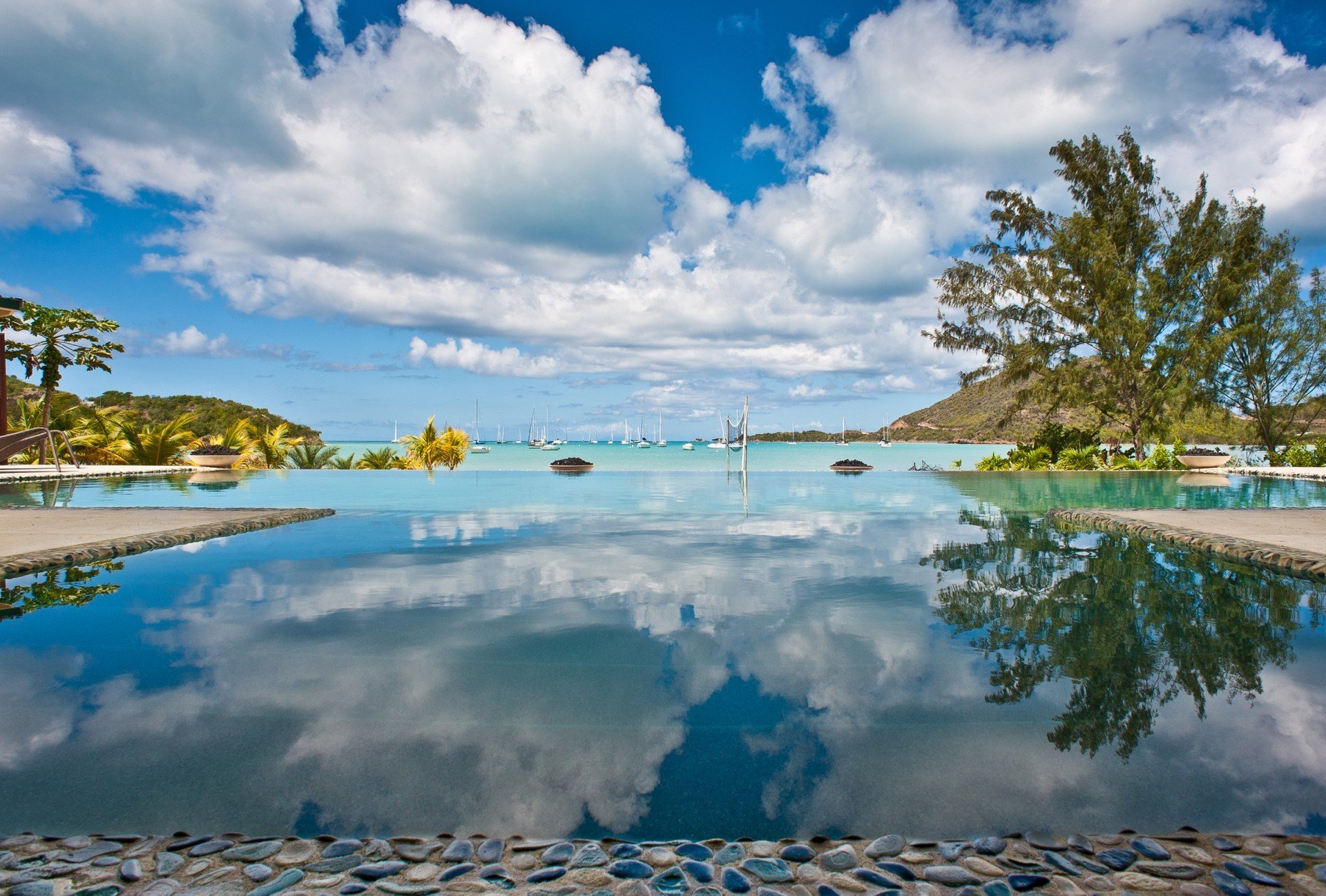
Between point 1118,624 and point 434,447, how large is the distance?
2258 cm

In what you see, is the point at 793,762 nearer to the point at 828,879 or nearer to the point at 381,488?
the point at 828,879

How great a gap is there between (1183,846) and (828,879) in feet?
3.63

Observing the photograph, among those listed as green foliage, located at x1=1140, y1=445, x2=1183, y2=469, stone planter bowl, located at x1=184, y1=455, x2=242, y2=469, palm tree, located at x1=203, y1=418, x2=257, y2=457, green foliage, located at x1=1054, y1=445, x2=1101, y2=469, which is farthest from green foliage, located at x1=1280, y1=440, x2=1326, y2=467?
palm tree, located at x1=203, y1=418, x2=257, y2=457

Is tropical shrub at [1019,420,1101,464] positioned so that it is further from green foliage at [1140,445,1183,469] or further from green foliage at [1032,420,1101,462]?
green foliage at [1140,445,1183,469]

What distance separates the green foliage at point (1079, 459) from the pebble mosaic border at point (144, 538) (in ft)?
71.7

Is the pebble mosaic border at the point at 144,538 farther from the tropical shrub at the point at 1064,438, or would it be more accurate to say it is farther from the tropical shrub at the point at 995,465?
the tropical shrub at the point at 1064,438

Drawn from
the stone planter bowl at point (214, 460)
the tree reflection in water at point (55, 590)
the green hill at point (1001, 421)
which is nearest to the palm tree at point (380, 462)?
the stone planter bowl at point (214, 460)

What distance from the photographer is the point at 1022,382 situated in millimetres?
24625

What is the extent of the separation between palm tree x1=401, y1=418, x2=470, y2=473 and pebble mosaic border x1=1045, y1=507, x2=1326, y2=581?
753 inches

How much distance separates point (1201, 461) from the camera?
72.2ft

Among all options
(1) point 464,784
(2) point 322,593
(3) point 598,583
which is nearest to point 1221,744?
(1) point 464,784

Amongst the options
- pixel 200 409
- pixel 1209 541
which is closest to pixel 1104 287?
pixel 1209 541

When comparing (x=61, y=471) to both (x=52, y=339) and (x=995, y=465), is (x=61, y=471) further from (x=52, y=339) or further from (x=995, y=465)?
(x=995, y=465)

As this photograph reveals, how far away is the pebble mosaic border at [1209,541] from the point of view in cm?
613
